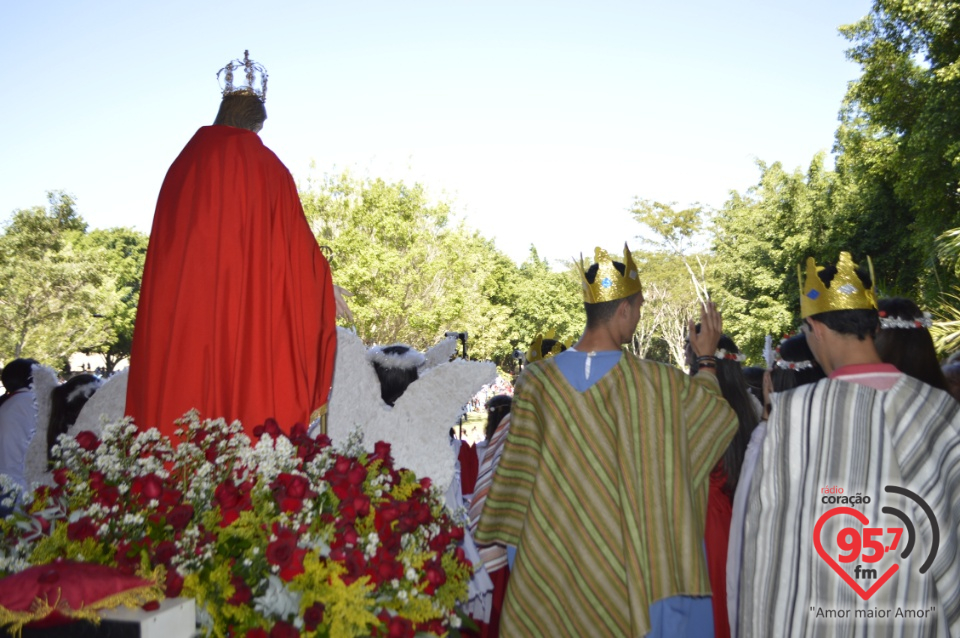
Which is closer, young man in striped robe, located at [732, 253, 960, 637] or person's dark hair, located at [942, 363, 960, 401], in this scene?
young man in striped robe, located at [732, 253, 960, 637]

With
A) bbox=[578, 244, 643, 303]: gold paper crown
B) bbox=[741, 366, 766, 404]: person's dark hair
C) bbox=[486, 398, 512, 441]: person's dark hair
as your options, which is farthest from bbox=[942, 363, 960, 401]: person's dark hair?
bbox=[486, 398, 512, 441]: person's dark hair

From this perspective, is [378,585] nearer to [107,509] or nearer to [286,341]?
[107,509]

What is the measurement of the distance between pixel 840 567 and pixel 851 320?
827 mm

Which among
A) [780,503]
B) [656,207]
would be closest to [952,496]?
[780,503]

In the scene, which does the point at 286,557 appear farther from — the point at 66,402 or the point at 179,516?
the point at 66,402

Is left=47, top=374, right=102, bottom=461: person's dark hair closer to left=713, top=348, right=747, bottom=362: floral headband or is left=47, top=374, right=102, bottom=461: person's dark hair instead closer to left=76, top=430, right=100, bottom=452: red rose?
left=76, top=430, right=100, bottom=452: red rose

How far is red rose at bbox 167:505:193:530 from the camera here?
6.56 ft

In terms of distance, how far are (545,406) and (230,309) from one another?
1.28m

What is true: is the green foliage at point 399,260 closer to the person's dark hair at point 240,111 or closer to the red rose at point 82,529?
the person's dark hair at point 240,111

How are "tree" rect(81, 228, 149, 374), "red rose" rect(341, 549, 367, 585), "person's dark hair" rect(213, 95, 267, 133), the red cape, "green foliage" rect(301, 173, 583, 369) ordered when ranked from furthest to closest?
"tree" rect(81, 228, 149, 374) < "green foliage" rect(301, 173, 583, 369) < "person's dark hair" rect(213, 95, 267, 133) < the red cape < "red rose" rect(341, 549, 367, 585)

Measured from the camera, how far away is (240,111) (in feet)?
12.1

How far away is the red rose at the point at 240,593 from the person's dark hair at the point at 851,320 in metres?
2.09

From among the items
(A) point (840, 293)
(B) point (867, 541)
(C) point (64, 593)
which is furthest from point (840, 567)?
(C) point (64, 593)

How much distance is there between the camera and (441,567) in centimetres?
228
